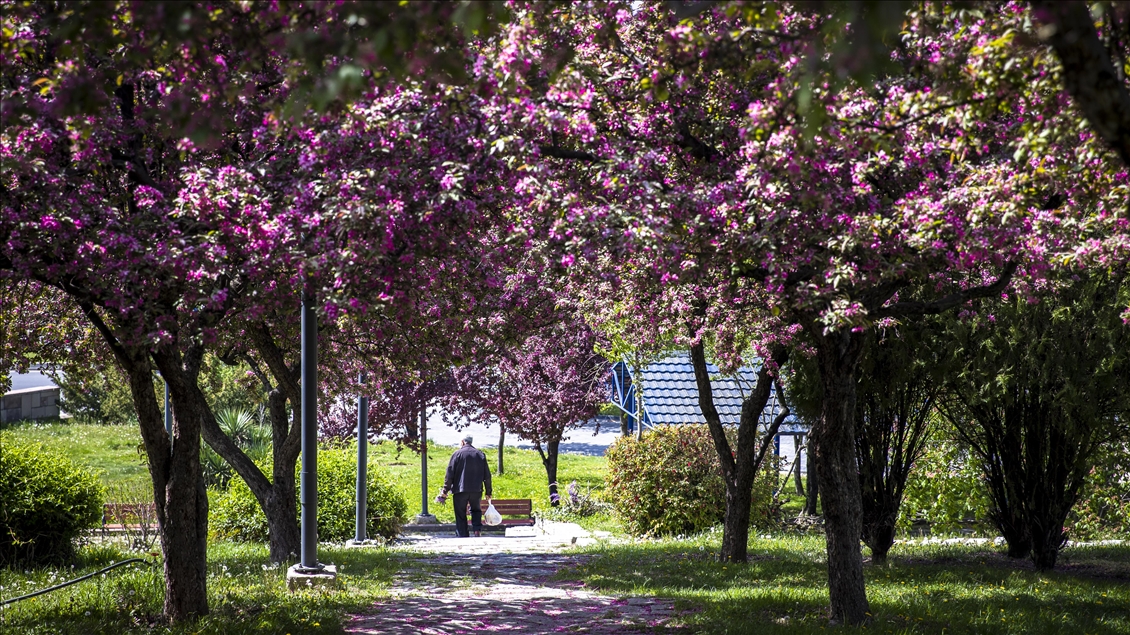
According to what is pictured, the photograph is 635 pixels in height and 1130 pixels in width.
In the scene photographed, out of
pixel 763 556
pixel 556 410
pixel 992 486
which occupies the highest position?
pixel 556 410

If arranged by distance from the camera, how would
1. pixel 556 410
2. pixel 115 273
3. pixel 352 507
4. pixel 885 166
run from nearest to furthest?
pixel 115 273 < pixel 885 166 < pixel 352 507 < pixel 556 410

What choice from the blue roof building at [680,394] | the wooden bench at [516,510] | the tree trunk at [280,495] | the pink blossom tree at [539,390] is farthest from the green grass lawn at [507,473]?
the tree trunk at [280,495]

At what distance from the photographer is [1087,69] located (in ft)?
11.9

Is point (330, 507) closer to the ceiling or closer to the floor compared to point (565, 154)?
closer to the floor

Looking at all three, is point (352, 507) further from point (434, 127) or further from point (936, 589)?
point (434, 127)

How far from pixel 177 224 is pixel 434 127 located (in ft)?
6.58

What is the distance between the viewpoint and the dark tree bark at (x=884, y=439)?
13.0 meters

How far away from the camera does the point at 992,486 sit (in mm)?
13102

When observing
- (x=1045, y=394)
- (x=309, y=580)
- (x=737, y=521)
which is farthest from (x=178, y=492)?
(x=1045, y=394)

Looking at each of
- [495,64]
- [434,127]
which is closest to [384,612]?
[434,127]

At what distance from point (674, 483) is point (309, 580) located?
30.0 feet

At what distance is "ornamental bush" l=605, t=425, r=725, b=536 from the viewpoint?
18188mm

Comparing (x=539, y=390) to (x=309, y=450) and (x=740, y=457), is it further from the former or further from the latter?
(x=309, y=450)

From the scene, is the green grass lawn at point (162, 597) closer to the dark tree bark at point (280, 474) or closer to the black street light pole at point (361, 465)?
the dark tree bark at point (280, 474)
